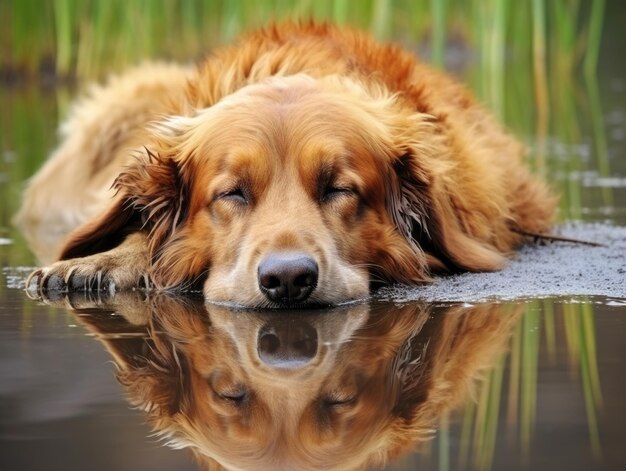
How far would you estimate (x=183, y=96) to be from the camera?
5.26 m

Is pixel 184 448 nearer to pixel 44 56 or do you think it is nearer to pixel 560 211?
pixel 560 211

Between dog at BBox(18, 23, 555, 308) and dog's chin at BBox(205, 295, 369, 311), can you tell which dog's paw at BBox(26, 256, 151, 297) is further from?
dog's chin at BBox(205, 295, 369, 311)

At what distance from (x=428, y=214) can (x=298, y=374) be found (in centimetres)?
182

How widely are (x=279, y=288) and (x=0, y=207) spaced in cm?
357

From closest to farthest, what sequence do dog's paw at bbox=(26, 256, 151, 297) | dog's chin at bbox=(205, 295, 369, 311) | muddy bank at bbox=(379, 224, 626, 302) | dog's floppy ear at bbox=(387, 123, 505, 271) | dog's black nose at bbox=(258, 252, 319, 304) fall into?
dog's black nose at bbox=(258, 252, 319, 304)
dog's chin at bbox=(205, 295, 369, 311)
muddy bank at bbox=(379, 224, 626, 302)
dog's paw at bbox=(26, 256, 151, 297)
dog's floppy ear at bbox=(387, 123, 505, 271)

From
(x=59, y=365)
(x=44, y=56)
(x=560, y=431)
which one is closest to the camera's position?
(x=560, y=431)

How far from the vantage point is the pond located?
239 centimetres

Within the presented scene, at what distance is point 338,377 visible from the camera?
3.03m

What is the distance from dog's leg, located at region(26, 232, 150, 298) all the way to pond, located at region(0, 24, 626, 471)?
0.37 feet

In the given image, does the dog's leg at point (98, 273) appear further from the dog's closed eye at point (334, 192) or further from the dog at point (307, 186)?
the dog's closed eye at point (334, 192)

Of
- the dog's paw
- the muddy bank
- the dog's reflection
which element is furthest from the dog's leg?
the muddy bank

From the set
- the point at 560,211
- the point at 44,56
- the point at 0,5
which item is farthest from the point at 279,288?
the point at 44,56

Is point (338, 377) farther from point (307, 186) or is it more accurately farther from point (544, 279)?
point (544, 279)

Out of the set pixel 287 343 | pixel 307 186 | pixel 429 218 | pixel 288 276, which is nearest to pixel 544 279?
pixel 429 218
